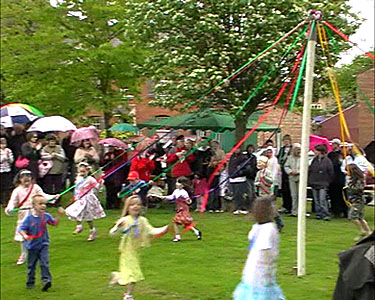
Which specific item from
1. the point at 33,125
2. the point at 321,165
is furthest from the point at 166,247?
the point at 33,125

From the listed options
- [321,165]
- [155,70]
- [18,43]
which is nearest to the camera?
[321,165]

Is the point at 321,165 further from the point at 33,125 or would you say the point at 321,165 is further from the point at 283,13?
the point at 33,125

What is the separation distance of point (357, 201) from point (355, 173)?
1.80 ft

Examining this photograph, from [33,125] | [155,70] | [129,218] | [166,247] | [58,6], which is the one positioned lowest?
[166,247]

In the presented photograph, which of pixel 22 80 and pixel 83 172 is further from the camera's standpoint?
pixel 22 80

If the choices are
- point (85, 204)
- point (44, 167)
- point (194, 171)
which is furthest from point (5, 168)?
point (194, 171)

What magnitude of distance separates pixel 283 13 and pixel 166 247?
7197 millimetres

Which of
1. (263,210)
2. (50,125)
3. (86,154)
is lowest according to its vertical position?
(263,210)

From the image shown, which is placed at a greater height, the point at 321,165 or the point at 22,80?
the point at 22,80

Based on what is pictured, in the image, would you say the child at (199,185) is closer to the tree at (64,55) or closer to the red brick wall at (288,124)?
the tree at (64,55)

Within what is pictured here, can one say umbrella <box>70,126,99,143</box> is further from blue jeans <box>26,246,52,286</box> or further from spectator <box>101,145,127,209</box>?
blue jeans <box>26,246,52,286</box>

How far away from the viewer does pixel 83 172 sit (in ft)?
35.1

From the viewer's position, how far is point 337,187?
13992mm

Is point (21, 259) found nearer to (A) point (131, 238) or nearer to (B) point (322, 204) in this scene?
(A) point (131, 238)
